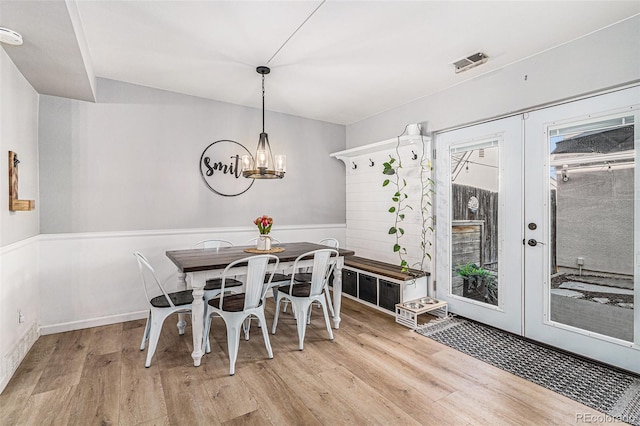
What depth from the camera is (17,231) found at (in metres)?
2.54

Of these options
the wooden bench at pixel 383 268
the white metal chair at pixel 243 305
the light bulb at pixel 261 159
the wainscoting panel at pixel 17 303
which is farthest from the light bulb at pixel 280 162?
the wainscoting panel at pixel 17 303

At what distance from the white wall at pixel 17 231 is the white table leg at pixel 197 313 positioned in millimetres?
1251

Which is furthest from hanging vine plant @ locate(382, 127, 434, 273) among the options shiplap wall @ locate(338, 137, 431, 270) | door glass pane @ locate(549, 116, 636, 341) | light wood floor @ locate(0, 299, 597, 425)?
door glass pane @ locate(549, 116, 636, 341)

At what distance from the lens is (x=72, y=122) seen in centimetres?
324

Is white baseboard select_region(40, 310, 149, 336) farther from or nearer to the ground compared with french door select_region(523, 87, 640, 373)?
nearer to the ground

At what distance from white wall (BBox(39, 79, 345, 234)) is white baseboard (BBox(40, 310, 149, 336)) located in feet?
3.07

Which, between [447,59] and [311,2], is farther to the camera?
[447,59]

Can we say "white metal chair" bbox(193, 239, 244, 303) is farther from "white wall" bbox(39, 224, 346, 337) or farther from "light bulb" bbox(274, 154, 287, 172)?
"light bulb" bbox(274, 154, 287, 172)

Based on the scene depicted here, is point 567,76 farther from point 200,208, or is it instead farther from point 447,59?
point 200,208

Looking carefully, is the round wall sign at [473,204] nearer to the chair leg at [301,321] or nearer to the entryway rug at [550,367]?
the entryway rug at [550,367]

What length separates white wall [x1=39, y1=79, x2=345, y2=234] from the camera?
10.5ft

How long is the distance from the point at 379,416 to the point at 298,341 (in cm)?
122

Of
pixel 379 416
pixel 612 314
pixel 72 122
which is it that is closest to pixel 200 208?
pixel 72 122

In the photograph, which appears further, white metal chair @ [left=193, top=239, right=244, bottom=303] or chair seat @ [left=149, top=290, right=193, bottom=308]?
white metal chair @ [left=193, top=239, right=244, bottom=303]
